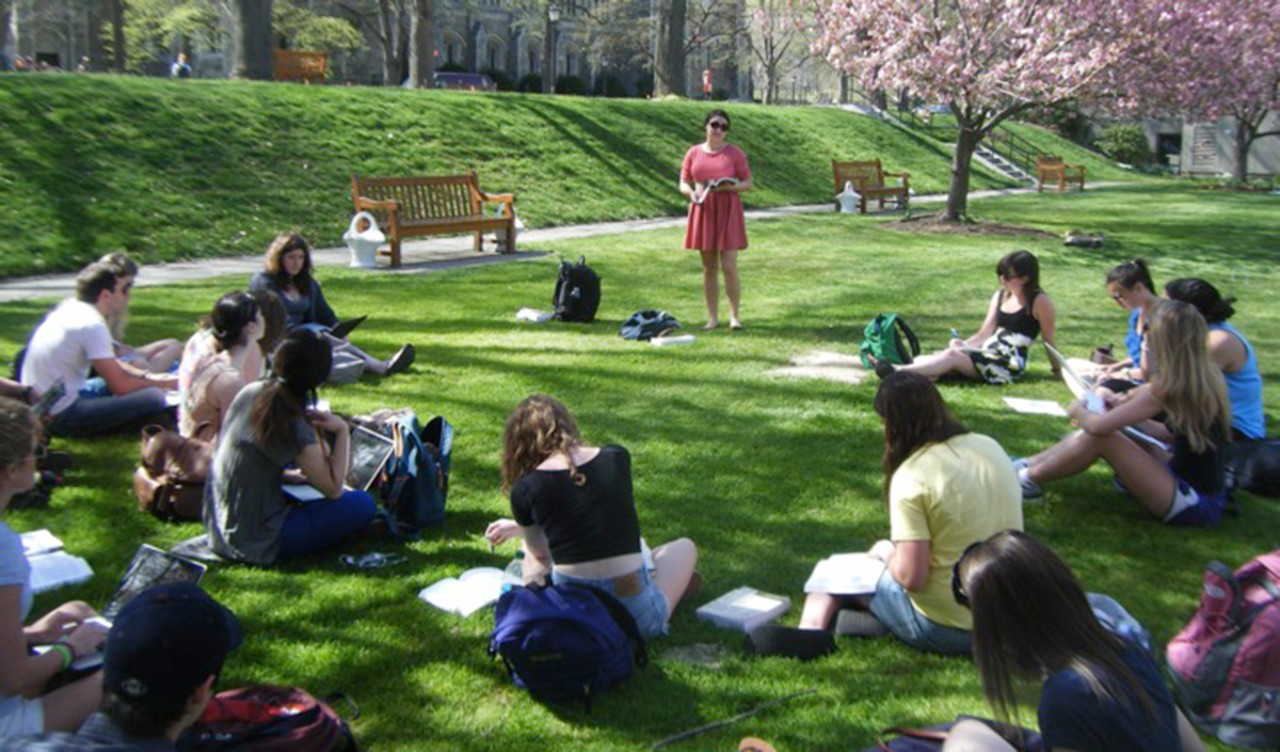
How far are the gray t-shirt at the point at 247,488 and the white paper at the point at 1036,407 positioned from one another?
5.28m

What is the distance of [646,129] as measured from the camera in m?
26.2

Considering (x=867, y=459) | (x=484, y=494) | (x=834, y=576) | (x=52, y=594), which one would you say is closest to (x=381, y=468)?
(x=484, y=494)

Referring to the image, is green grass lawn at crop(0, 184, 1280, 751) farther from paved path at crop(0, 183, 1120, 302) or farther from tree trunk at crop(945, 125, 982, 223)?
tree trunk at crop(945, 125, 982, 223)

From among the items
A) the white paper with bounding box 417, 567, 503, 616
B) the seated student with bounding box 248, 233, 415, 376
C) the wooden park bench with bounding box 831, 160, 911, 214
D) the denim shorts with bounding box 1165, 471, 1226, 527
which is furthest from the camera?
the wooden park bench with bounding box 831, 160, 911, 214

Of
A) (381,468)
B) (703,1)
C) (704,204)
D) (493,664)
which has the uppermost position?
(703,1)

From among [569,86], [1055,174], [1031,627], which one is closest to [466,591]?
[1031,627]

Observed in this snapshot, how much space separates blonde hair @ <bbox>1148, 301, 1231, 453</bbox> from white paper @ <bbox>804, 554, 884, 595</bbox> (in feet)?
6.31

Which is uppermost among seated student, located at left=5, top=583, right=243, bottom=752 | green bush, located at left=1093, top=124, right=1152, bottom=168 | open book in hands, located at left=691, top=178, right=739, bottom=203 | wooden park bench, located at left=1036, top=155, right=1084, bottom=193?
green bush, located at left=1093, top=124, right=1152, bottom=168

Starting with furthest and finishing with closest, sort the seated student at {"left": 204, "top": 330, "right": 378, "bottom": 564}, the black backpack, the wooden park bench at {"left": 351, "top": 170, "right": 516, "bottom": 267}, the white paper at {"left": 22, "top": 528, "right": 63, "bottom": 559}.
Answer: the wooden park bench at {"left": 351, "top": 170, "right": 516, "bottom": 267}
the black backpack
the white paper at {"left": 22, "top": 528, "right": 63, "bottom": 559}
the seated student at {"left": 204, "top": 330, "right": 378, "bottom": 564}

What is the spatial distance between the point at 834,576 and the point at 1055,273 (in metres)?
12.4

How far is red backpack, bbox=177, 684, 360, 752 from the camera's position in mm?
3312

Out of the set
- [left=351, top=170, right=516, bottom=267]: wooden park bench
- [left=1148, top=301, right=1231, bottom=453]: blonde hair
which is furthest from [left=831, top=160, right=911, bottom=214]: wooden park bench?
[left=1148, top=301, right=1231, bottom=453]: blonde hair

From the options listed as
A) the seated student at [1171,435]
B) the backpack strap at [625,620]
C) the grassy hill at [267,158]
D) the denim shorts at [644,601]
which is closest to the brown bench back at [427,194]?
the grassy hill at [267,158]

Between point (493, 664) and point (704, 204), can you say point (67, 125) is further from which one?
point (493, 664)
